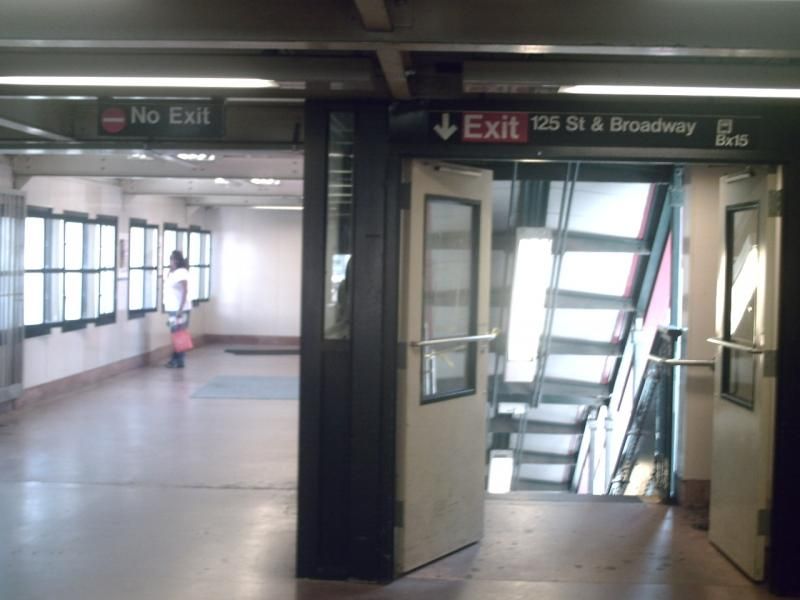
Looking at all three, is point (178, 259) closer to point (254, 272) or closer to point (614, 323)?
point (254, 272)

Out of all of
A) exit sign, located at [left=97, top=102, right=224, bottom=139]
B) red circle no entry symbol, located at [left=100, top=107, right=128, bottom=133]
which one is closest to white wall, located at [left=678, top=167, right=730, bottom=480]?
exit sign, located at [left=97, top=102, right=224, bottom=139]

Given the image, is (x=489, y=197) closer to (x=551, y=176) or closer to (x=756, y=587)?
(x=551, y=176)

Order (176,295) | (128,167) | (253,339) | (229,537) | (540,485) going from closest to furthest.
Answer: (229,537) → (128,167) → (540,485) → (176,295) → (253,339)

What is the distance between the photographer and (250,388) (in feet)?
40.6

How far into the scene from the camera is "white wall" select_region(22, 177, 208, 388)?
10.7 metres

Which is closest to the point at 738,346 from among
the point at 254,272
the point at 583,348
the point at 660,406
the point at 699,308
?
the point at 699,308

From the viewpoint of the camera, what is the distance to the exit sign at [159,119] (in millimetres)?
5281

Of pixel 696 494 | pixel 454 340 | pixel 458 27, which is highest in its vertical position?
pixel 458 27

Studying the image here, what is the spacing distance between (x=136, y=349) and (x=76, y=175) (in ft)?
15.6

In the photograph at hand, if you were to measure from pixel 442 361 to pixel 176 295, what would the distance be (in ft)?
30.6

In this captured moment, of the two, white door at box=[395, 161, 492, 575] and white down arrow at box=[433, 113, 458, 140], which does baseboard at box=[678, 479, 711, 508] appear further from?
white down arrow at box=[433, 113, 458, 140]

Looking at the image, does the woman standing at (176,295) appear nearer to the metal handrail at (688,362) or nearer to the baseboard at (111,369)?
the baseboard at (111,369)

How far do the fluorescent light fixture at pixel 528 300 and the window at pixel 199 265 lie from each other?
26.3ft

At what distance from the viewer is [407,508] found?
209 inches
